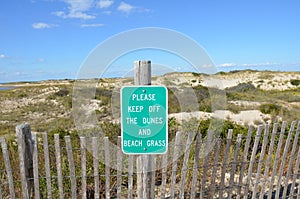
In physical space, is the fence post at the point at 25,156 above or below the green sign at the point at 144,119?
below

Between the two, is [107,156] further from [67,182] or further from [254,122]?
[254,122]

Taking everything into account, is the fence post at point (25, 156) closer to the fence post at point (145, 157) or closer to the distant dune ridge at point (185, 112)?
the distant dune ridge at point (185, 112)

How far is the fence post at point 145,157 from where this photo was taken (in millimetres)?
2486

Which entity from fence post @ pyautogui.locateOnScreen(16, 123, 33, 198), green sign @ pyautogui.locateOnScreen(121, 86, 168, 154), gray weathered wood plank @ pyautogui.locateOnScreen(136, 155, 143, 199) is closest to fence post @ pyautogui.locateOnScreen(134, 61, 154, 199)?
gray weathered wood plank @ pyautogui.locateOnScreen(136, 155, 143, 199)

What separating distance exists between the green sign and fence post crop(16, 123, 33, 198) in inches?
49.7

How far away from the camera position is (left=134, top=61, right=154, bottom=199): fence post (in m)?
2.49

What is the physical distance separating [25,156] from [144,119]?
1503 mm

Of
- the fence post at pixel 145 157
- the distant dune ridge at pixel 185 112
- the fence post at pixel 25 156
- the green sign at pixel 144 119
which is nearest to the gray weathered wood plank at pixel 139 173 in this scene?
the fence post at pixel 145 157

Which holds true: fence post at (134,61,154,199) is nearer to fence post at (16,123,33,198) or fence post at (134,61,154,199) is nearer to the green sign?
the green sign

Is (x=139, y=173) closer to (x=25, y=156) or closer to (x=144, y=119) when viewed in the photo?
(x=144, y=119)

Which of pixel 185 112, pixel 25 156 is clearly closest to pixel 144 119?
pixel 25 156

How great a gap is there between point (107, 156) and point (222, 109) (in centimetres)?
133

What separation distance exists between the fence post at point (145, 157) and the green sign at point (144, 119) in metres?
0.16

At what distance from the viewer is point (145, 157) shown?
2609mm
